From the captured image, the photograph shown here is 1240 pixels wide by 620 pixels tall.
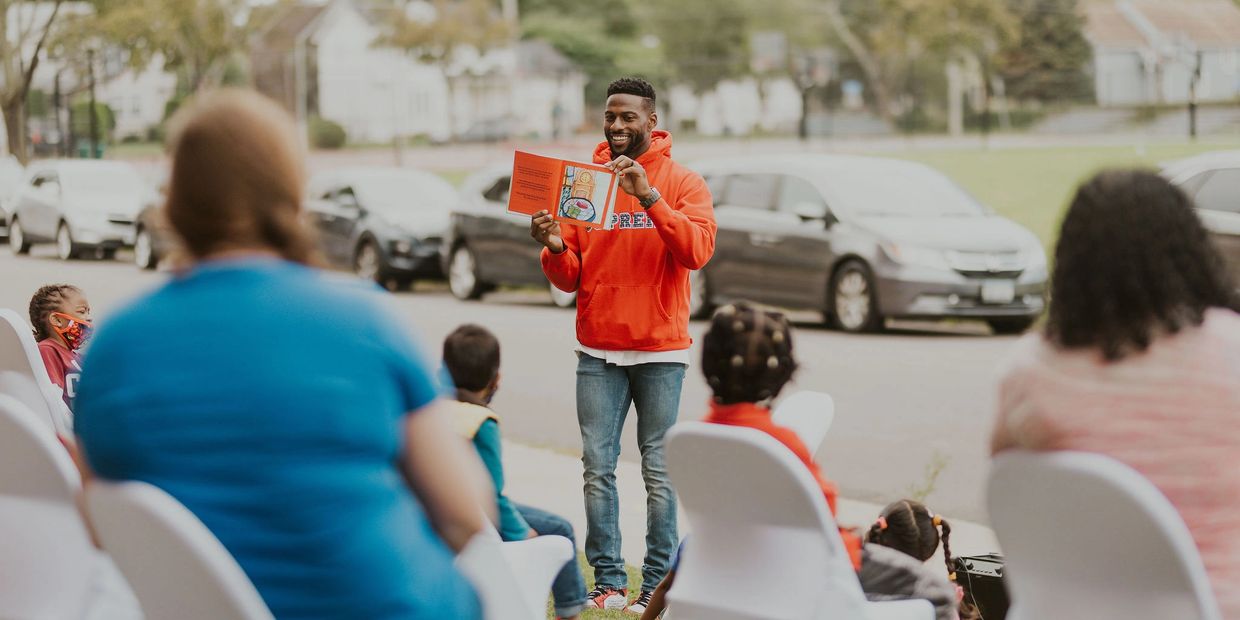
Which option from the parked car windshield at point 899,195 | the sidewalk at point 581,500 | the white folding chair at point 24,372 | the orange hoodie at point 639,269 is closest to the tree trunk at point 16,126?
the parked car windshield at point 899,195

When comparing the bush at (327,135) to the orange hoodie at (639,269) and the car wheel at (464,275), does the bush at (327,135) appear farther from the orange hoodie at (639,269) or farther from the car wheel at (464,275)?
the orange hoodie at (639,269)

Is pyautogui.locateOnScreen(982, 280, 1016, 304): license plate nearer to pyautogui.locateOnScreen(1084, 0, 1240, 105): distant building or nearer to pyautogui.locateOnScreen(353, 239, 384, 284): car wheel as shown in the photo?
pyautogui.locateOnScreen(353, 239, 384, 284): car wheel

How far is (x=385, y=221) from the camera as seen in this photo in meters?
21.0

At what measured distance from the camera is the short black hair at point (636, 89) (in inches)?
226

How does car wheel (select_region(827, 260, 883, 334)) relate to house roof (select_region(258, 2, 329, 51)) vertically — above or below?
below

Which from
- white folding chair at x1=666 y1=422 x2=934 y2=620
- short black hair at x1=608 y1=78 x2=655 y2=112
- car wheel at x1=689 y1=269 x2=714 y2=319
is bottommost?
car wheel at x1=689 y1=269 x2=714 y2=319

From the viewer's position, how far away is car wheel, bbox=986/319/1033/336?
15883mm

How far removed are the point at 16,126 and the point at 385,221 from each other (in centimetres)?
1959

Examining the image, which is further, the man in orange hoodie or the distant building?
the distant building

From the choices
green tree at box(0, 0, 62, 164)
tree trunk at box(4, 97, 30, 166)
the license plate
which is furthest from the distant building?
the license plate

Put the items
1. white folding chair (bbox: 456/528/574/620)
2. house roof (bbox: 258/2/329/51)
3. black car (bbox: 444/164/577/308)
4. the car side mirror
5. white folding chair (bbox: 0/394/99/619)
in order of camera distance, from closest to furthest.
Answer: white folding chair (bbox: 456/528/574/620) < white folding chair (bbox: 0/394/99/619) < the car side mirror < black car (bbox: 444/164/577/308) < house roof (bbox: 258/2/329/51)

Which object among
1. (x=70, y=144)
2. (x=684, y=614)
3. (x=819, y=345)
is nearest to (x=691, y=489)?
(x=684, y=614)

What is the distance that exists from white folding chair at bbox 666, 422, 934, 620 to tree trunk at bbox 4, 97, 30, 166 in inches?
1414

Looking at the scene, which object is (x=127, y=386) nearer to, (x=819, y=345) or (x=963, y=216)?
(x=819, y=345)
